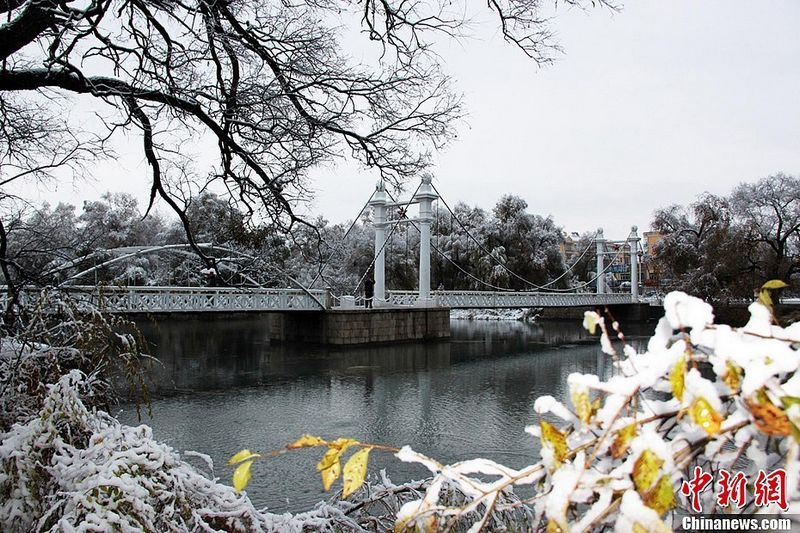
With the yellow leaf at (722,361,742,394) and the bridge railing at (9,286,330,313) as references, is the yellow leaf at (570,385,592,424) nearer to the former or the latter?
the yellow leaf at (722,361,742,394)

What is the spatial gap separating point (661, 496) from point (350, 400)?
7701 millimetres

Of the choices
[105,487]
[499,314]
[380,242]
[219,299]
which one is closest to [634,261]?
[499,314]

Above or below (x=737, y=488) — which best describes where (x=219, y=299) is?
above

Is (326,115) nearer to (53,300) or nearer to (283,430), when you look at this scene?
(53,300)

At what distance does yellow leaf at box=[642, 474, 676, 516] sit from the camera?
592 millimetres

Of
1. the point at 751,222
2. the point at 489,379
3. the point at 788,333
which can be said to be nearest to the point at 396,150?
the point at 788,333

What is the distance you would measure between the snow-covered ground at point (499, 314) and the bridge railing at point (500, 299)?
5527 millimetres

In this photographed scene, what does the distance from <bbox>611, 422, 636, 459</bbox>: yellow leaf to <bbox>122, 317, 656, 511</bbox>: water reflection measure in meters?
3.53

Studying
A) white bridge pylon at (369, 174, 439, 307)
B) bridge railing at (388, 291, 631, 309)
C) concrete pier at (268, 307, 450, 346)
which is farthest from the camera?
bridge railing at (388, 291, 631, 309)

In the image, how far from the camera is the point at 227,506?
2.02 m

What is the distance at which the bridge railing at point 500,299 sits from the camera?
18.4 meters

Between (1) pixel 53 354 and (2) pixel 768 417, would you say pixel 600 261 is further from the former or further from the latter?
(2) pixel 768 417

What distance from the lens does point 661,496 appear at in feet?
1.96

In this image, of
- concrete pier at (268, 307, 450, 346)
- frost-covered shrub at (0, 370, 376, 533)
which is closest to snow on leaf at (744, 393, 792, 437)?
frost-covered shrub at (0, 370, 376, 533)
